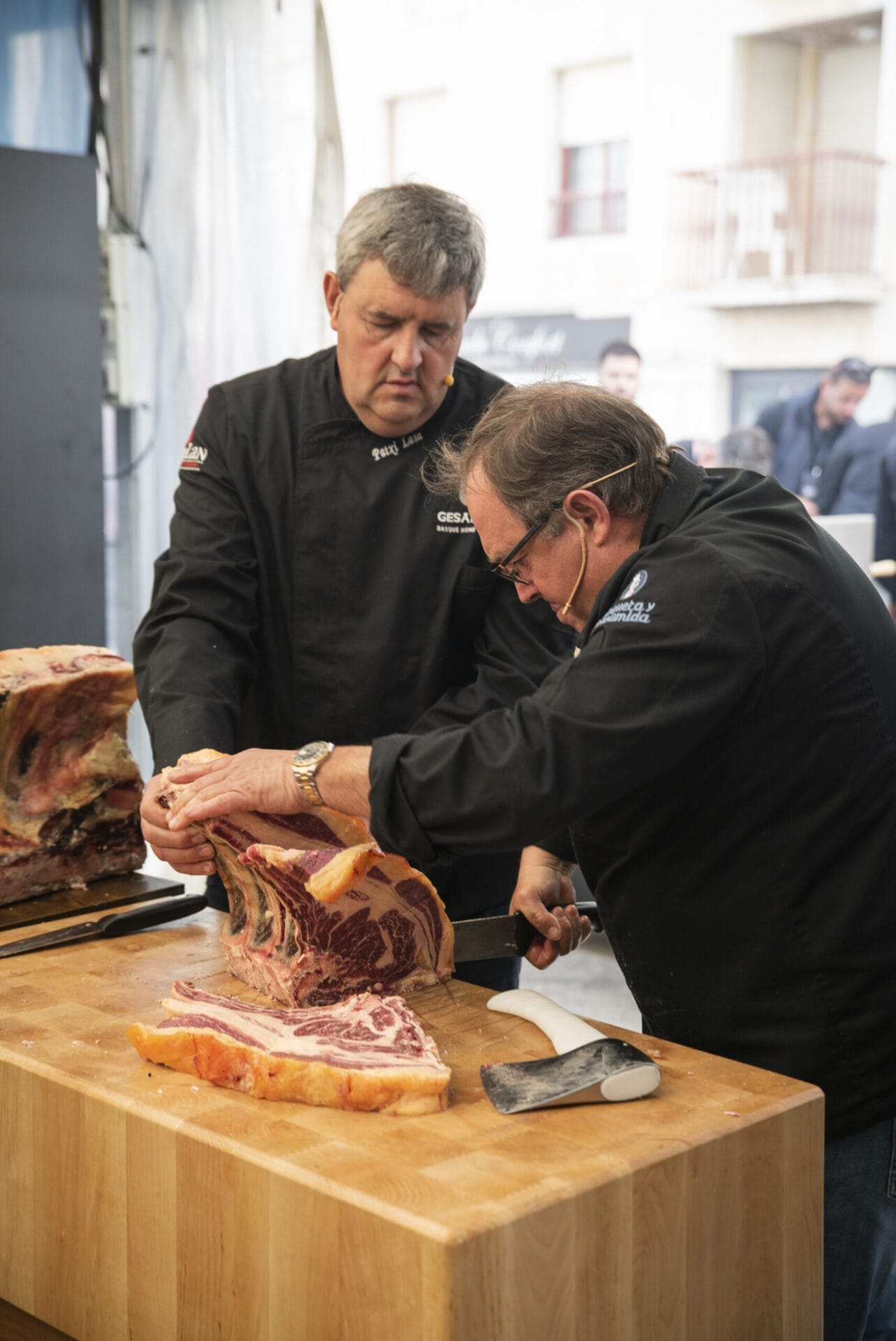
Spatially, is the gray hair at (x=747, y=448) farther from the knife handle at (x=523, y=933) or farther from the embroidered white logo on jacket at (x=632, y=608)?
the embroidered white logo on jacket at (x=632, y=608)

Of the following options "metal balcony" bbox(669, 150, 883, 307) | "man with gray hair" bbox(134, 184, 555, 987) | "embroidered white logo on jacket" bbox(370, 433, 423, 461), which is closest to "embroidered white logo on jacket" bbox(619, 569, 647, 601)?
"man with gray hair" bbox(134, 184, 555, 987)

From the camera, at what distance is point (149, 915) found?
2.21 m

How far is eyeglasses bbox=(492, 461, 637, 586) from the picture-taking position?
5.82 ft

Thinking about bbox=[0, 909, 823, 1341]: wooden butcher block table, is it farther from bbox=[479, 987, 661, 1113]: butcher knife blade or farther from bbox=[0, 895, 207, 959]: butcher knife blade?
bbox=[0, 895, 207, 959]: butcher knife blade

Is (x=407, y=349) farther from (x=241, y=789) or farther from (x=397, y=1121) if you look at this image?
(x=397, y=1121)

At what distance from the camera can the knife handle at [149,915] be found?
2.17m

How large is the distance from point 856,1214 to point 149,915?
3.54ft

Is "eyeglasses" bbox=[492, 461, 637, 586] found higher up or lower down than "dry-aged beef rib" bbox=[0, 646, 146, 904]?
higher up

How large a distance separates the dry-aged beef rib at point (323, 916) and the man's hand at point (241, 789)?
49 millimetres

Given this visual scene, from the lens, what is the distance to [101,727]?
2.51 m

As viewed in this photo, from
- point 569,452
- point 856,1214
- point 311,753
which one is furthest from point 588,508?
point 856,1214

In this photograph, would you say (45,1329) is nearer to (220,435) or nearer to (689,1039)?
(689,1039)

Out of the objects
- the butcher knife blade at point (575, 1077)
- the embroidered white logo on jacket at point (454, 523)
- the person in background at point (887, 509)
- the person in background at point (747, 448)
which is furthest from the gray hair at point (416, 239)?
the person in background at point (747, 448)

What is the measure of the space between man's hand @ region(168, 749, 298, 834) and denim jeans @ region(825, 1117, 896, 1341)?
2.52ft
